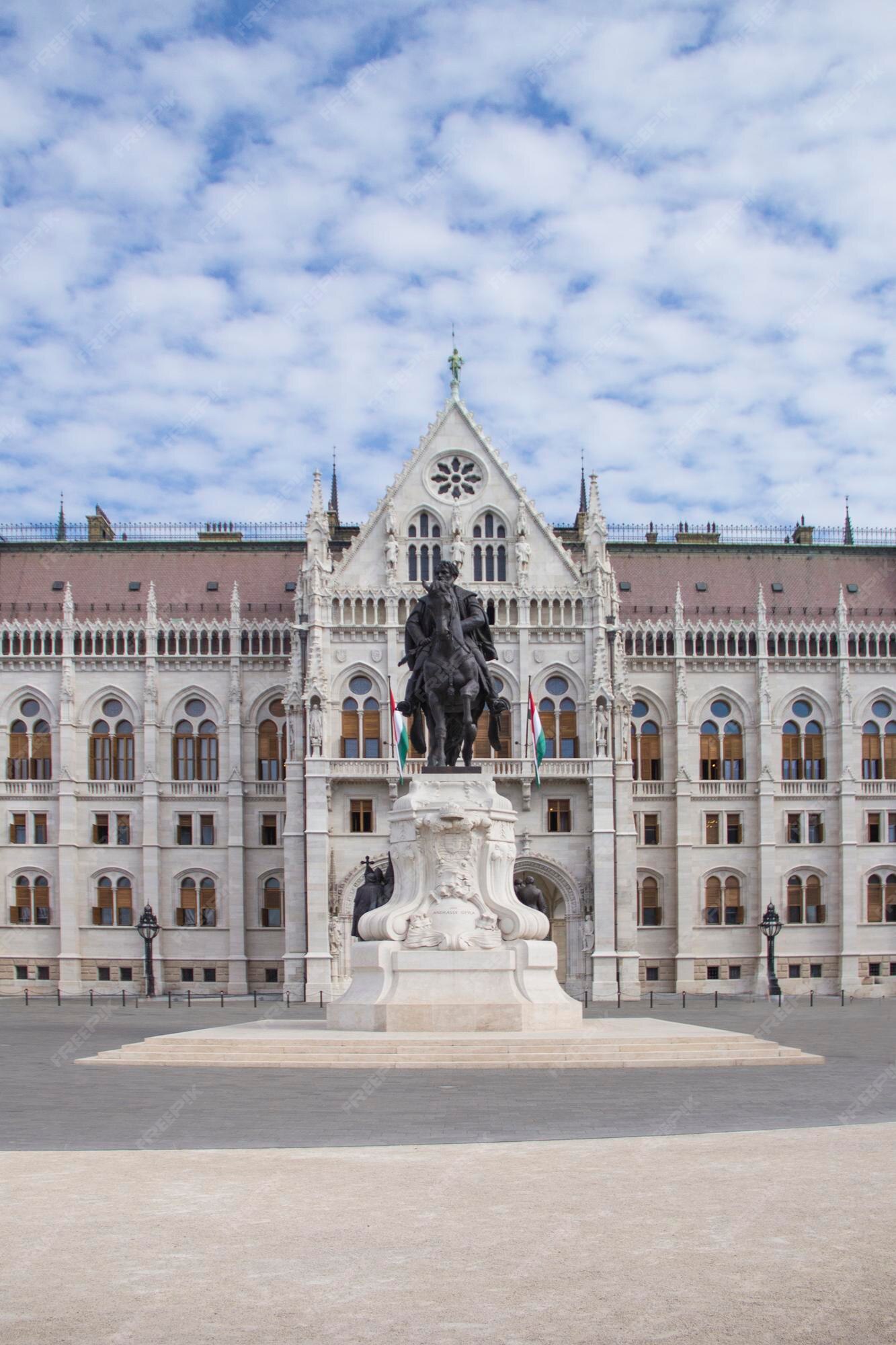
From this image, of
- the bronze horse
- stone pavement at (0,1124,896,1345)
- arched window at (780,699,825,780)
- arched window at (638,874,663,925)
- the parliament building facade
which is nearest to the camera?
stone pavement at (0,1124,896,1345)

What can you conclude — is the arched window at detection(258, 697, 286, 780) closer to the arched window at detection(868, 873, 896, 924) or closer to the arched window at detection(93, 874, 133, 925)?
the arched window at detection(93, 874, 133, 925)

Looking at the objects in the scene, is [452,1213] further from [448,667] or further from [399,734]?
[399,734]

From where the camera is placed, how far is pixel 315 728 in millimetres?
65312

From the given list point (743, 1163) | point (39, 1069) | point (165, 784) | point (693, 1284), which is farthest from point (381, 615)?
point (693, 1284)

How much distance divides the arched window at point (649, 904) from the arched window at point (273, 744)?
17.5 meters

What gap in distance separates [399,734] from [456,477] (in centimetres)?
1264

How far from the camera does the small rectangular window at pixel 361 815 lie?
218 feet

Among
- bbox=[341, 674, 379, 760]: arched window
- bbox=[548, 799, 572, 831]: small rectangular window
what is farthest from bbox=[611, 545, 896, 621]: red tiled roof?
bbox=[341, 674, 379, 760]: arched window

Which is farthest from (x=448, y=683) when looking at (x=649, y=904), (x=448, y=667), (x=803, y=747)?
(x=803, y=747)

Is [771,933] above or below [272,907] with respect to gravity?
below

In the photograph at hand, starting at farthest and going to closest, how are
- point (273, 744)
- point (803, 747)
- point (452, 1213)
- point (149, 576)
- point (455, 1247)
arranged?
point (149, 576), point (803, 747), point (273, 744), point (452, 1213), point (455, 1247)

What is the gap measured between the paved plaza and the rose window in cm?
4742

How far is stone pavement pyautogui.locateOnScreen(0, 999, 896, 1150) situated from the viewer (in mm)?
17812

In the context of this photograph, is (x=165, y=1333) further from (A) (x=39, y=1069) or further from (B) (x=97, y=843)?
(B) (x=97, y=843)
